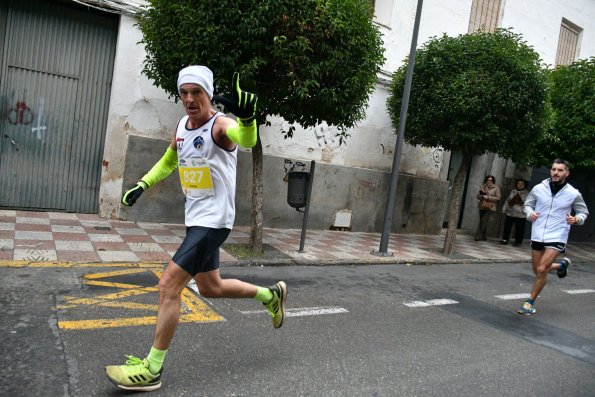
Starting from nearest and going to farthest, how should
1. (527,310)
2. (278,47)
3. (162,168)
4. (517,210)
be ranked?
(162,168) < (527,310) < (278,47) < (517,210)

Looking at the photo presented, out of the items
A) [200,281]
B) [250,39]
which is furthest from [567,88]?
[200,281]

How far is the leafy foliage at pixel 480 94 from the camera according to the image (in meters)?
8.84

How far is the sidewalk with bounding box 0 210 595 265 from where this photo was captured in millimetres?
6145

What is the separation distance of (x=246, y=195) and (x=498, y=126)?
16.5 ft

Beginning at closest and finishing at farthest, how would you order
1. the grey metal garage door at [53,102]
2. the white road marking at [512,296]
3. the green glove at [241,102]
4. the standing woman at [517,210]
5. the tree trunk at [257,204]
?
the green glove at [241,102] < the white road marking at [512,296] < the tree trunk at [257,204] < the grey metal garage door at [53,102] < the standing woman at [517,210]

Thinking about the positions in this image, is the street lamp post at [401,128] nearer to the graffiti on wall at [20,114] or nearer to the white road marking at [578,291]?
the white road marking at [578,291]

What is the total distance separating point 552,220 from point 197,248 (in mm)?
4669

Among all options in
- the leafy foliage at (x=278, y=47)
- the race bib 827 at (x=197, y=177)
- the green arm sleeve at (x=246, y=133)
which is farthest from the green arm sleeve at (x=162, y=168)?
the leafy foliage at (x=278, y=47)

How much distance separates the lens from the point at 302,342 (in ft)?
13.1

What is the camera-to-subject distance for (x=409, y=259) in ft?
29.1

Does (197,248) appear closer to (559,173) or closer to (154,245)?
(154,245)

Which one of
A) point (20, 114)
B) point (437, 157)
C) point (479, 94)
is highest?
point (479, 94)

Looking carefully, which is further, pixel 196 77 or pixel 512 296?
pixel 512 296

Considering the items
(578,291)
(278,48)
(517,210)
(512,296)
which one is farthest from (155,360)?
(517,210)
